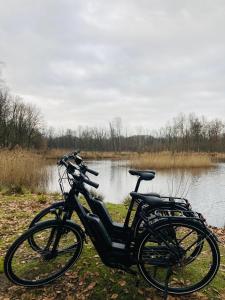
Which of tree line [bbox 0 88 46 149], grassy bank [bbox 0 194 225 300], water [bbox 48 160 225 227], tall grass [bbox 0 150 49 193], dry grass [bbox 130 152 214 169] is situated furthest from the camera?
tree line [bbox 0 88 46 149]

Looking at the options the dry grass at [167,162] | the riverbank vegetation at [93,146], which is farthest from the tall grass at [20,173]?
the dry grass at [167,162]

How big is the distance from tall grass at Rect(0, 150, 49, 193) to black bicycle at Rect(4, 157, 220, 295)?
17.7 feet

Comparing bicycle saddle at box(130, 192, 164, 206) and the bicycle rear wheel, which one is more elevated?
bicycle saddle at box(130, 192, 164, 206)

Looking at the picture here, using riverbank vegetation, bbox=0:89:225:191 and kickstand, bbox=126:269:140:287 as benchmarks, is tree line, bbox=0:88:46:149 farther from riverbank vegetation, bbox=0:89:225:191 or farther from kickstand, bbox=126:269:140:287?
kickstand, bbox=126:269:140:287

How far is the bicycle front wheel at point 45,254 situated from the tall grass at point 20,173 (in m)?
5.22

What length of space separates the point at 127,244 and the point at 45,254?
83 centimetres

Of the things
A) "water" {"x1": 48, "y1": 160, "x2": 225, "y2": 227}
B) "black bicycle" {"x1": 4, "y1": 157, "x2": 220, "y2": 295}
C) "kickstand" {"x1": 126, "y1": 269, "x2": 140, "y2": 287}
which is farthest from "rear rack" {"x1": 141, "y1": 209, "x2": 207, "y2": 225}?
"water" {"x1": 48, "y1": 160, "x2": 225, "y2": 227}

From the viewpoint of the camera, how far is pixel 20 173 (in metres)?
8.95

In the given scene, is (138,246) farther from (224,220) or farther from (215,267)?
(224,220)

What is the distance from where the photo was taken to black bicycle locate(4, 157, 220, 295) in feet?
7.95

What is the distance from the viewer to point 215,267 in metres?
2.45

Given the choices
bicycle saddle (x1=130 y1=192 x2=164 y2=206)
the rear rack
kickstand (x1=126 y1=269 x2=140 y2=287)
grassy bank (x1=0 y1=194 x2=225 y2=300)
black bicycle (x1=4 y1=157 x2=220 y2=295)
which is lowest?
grassy bank (x1=0 y1=194 x2=225 y2=300)

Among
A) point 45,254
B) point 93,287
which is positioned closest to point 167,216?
point 93,287

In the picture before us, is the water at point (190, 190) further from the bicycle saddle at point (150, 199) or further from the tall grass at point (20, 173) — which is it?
the bicycle saddle at point (150, 199)
